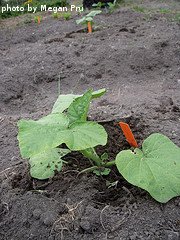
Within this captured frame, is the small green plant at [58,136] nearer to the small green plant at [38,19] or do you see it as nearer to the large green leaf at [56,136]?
the large green leaf at [56,136]

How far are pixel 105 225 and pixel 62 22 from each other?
4268mm

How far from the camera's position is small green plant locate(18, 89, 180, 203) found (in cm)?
155

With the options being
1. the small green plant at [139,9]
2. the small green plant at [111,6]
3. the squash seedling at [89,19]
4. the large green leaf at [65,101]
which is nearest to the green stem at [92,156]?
the large green leaf at [65,101]

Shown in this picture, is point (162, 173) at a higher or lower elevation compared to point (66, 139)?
lower

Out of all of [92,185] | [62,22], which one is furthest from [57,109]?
[62,22]

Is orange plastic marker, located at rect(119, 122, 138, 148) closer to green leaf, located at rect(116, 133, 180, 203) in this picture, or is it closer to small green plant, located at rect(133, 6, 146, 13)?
green leaf, located at rect(116, 133, 180, 203)

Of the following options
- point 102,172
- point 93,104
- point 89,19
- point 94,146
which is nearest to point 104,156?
point 102,172

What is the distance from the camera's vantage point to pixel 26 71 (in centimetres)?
378

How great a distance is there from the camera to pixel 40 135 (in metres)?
1.59

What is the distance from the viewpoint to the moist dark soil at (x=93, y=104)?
1616 millimetres

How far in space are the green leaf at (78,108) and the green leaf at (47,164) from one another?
9.9 inches

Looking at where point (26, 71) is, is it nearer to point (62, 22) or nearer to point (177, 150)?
point (62, 22)

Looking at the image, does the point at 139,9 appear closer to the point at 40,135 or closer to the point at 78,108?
the point at 78,108

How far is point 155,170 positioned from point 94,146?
0.30 m
